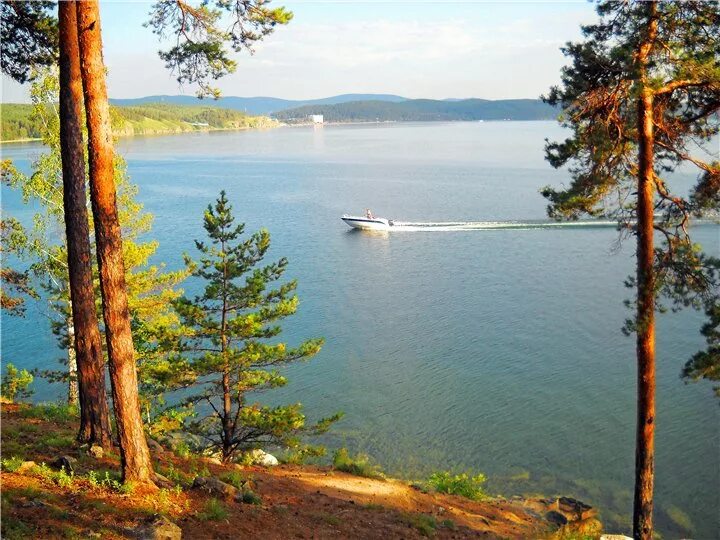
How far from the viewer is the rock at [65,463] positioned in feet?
24.4

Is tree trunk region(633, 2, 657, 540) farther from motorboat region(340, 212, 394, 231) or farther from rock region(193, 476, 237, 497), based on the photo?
motorboat region(340, 212, 394, 231)

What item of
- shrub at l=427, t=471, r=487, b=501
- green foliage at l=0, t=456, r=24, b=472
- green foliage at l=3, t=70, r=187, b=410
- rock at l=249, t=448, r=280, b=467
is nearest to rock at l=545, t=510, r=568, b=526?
shrub at l=427, t=471, r=487, b=501

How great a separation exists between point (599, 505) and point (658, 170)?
9805 mm

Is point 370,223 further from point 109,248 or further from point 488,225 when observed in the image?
point 109,248

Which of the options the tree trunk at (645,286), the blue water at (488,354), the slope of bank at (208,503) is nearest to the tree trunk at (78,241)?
the slope of bank at (208,503)

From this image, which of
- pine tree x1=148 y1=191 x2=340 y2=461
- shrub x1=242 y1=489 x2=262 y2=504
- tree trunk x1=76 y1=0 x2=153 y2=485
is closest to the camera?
tree trunk x1=76 y1=0 x2=153 y2=485

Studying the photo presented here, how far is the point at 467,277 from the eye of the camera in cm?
3472

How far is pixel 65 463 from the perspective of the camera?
7523 millimetres

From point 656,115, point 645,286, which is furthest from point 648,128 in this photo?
point 645,286

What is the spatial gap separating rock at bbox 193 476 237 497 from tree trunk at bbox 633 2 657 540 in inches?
243

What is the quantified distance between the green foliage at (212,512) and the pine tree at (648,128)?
6.13 metres

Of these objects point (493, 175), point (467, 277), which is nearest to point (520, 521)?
point (467, 277)

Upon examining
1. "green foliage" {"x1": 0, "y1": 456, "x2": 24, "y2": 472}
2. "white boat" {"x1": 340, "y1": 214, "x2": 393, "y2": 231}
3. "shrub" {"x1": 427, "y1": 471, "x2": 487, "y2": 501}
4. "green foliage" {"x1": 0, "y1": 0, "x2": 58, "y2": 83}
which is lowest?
"shrub" {"x1": 427, "y1": 471, "x2": 487, "y2": 501}

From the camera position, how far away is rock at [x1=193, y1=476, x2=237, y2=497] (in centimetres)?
791
